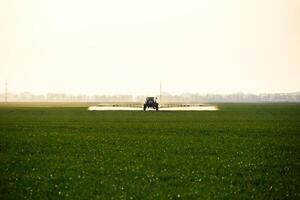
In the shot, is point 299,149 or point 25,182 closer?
point 25,182

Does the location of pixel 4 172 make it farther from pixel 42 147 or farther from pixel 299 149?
pixel 299 149

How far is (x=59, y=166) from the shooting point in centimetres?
1966

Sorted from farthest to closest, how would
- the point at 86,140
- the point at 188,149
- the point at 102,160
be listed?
the point at 86,140
the point at 188,149
the point at 102,160

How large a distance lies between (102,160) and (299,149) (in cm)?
1207

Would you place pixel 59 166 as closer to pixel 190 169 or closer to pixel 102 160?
pixel 102 160

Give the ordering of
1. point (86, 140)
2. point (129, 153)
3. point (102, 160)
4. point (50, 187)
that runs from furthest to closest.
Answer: point (86, 140)
point (129, 153)
point (102, 160)
point (50, 187)

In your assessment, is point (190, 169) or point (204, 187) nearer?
point (204, 187)

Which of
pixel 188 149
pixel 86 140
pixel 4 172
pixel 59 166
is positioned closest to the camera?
pixel 4 172

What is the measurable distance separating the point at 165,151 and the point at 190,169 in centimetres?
591

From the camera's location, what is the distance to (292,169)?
62.7 ft

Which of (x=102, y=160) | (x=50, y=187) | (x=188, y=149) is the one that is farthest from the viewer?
(x=188, y=149)

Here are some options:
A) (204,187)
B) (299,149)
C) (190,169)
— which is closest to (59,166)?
(190,169)

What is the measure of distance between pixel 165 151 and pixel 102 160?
4.63 meters

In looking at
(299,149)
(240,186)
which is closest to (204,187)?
(240,186)
